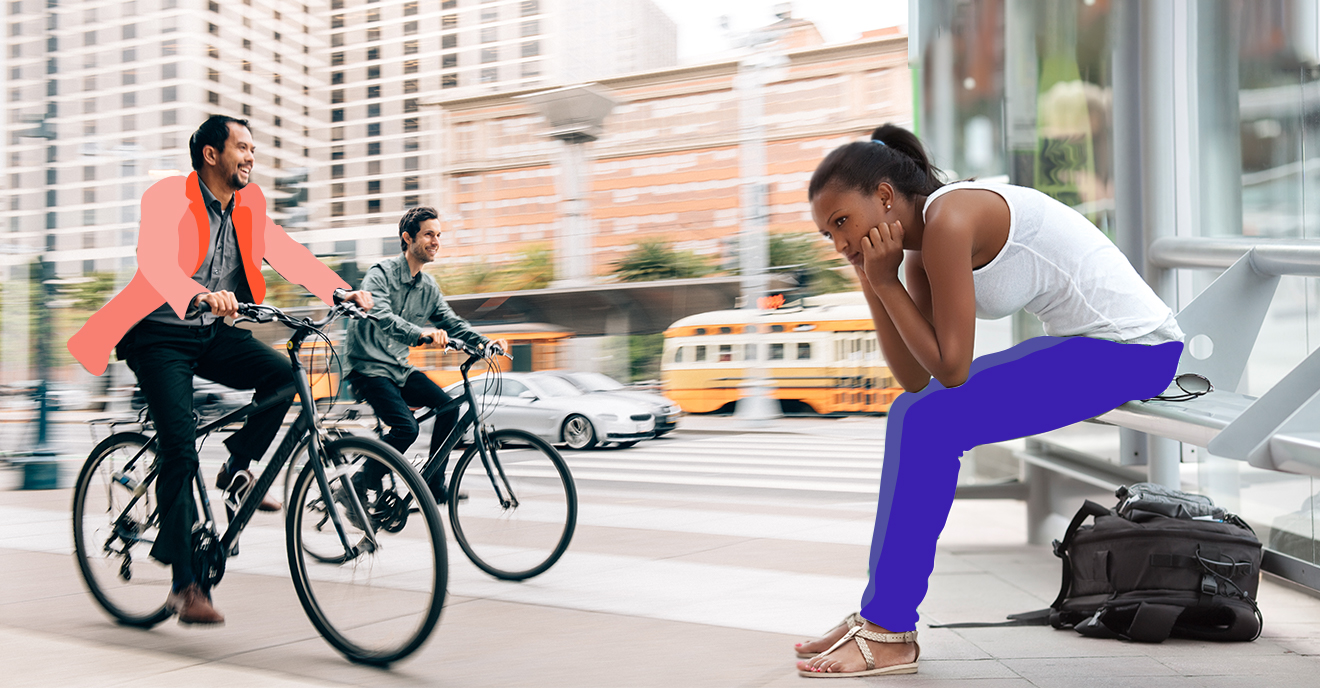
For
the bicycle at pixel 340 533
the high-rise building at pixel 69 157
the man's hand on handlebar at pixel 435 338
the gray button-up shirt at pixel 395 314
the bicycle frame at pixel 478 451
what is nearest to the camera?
the bicycle at pixel 340 533

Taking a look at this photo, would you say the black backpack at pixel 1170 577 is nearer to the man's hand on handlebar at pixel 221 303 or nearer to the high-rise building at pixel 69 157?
the man's hand on handlebar at pixel 221 303

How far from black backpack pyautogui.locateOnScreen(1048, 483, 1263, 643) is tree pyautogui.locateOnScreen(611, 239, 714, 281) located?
2610cm

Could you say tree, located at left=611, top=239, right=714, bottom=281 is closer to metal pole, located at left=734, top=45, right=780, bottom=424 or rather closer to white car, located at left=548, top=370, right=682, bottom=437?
metal pole, located at left=734, top=45, right=780, bottom=424

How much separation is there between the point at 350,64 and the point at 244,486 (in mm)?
77480

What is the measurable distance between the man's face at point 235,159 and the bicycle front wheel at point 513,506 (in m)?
1.26

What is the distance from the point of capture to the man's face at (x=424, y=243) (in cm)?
386

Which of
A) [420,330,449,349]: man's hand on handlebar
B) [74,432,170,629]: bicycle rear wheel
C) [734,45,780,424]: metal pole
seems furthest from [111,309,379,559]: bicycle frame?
[734,45,780,424]: metal pole

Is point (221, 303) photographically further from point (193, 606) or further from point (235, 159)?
point (193, 606)

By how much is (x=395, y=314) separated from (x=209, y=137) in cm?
101

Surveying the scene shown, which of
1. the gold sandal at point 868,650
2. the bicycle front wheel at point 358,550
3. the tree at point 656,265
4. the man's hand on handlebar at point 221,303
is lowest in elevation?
the gold sandal at point 868,650

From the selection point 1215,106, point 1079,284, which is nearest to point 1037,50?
point 1215,106

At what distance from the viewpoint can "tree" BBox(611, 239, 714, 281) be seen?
30.6 m

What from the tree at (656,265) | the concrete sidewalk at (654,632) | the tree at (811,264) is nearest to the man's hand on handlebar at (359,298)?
the concrete sidewalk at (654,632)

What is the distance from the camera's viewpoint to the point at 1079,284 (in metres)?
2.34
